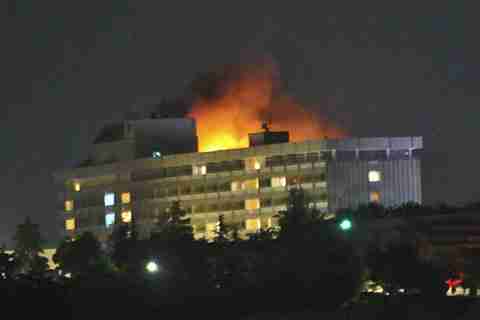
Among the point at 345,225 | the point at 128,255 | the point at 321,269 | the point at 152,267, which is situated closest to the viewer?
the point at 345,225

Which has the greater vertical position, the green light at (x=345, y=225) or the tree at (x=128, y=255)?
the green light at (x=345, y=225)

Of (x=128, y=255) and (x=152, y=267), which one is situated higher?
(x=128, y=255)

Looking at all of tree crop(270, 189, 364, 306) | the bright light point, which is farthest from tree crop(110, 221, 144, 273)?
tree crop(270, 189, 364, 306)

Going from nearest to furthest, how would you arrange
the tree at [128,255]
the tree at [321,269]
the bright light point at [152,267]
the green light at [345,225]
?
the green light at [345,225], the tree at [321,269], the bright light point at [152,267], the tree at [128,255]

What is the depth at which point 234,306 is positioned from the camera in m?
111

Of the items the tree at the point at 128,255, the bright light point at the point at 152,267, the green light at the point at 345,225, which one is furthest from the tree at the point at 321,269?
the tree at the point at 128,255

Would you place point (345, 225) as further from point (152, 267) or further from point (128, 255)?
point (128, 255)

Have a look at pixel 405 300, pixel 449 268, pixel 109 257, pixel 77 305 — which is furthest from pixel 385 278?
pixel 109 257

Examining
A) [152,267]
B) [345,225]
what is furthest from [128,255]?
[345,225]

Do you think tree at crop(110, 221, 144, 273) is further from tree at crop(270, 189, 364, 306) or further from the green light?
the green light

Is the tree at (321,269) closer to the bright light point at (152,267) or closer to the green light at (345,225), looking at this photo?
the green light at (345,225)

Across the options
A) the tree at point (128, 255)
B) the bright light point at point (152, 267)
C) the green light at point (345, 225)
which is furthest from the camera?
the tree at point (128, 255)

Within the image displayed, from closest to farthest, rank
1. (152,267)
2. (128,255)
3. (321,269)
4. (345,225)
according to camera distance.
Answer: (345,225), (321,269), (152,267), (128,255)

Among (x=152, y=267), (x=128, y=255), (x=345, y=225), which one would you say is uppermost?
(x=345, y=225)
